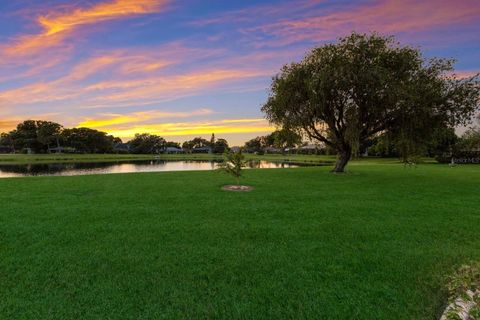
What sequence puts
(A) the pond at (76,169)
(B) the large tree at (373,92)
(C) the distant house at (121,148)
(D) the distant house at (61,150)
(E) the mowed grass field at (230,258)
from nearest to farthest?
(E) the mowed grass field at (230,258) → (B) the large tree at (373,92) → (A) the pond at (76,169) → (D) the distant house at (61,150) → (C) the distant house at (121,148)

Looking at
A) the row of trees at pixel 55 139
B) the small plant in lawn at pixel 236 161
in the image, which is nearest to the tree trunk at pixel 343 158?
the small plant in lawn at pixel 236 161

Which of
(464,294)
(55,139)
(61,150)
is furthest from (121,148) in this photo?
(464,294)

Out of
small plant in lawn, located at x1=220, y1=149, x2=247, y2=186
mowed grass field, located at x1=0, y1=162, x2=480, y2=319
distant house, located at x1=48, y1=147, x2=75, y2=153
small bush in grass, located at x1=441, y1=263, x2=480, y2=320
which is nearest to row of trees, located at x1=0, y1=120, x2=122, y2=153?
distant house, located at x1=48, y1=147, x2=75, y2=153

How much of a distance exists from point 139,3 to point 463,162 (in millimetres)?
42649

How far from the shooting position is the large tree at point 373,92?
58.2ft

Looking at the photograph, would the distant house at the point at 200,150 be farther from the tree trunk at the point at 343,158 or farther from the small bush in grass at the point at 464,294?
the small bush in grass at the point at 464,294

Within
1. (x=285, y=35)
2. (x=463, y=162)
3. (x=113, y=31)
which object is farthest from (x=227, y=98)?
(x=463, y=162)

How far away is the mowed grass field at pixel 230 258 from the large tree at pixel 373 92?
980 cm

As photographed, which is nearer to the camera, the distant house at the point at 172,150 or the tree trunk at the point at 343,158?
the tree trunk at the point at 343,158

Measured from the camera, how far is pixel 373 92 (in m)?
17.7

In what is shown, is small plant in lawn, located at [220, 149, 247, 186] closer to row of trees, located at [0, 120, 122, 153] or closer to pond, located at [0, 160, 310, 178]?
pond, located at [0, 160, 310, 178]

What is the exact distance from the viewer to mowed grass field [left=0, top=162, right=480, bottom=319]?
386 centimetres

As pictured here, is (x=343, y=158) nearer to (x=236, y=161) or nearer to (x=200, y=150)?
(x=236, y=161)

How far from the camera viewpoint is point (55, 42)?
696 inches
